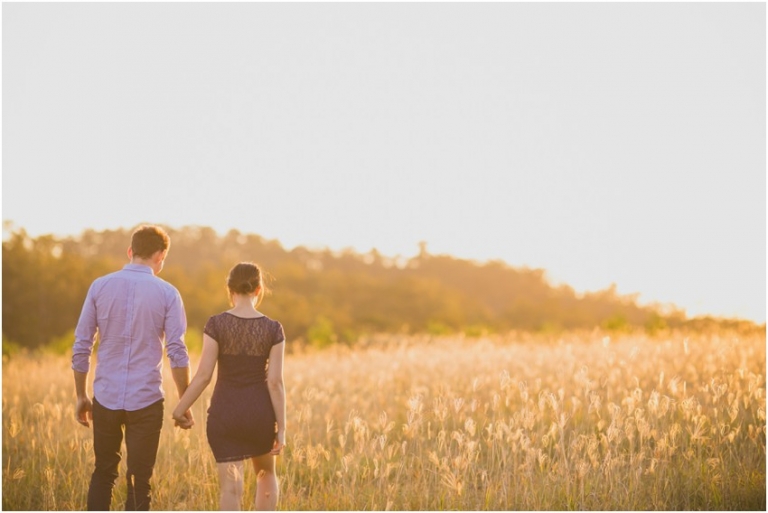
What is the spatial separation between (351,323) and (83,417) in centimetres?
3609

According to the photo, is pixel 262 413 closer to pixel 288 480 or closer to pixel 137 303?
pixel 137 303

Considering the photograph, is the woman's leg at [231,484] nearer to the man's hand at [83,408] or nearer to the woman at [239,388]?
A: the woman at [239,388]

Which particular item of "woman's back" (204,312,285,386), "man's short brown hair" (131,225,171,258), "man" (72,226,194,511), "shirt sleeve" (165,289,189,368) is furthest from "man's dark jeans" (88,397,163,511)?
"man's short brown hair" (131,225,171,258)

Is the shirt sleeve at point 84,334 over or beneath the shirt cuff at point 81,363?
over

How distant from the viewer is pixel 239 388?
409 cm

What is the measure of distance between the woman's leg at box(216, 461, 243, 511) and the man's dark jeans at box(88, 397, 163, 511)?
19.9 inches

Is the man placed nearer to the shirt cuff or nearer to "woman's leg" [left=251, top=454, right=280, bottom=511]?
the shirt cuff

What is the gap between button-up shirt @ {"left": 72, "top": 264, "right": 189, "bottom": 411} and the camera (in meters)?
4.20

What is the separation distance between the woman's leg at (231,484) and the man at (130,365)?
0.38 meters

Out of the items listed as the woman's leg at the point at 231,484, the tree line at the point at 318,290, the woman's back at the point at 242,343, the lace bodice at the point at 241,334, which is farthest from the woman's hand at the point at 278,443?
the tree line at the point at 318,290

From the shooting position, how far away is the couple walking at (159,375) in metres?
4.07

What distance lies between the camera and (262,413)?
4.07 metres

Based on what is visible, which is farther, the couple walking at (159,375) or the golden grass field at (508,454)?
the golden grass field at (508,454)

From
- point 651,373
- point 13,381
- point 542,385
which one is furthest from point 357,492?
point 13,381
